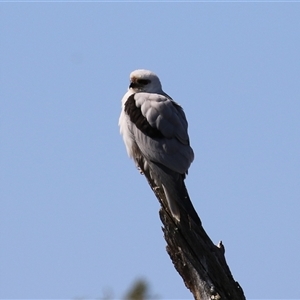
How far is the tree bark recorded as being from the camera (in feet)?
20.8

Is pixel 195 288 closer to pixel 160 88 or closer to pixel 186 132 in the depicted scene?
pixel 186 132

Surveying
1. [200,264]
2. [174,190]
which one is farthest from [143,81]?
[200,264]

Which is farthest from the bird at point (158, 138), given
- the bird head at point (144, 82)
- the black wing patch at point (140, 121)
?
the bird head at point (144, 82)

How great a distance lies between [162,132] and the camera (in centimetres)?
849

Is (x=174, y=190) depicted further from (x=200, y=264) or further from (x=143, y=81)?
(x=143, y=81)

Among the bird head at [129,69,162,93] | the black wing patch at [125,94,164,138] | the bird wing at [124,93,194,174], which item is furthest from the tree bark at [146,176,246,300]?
the bird head at [129,69,162,93]

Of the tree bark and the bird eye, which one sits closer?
the tree bark

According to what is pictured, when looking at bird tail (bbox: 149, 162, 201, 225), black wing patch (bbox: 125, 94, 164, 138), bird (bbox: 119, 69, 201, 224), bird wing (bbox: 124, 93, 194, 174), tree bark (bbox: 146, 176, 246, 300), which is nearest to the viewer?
tree bark (bbox: 146, 176, 246, 300)

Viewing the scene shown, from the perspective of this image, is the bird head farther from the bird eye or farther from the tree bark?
the tree bark

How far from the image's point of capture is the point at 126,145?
894 centimetres

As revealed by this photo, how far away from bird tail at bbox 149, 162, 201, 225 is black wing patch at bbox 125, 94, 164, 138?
0.32 m

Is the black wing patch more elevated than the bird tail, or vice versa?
the black wing patch

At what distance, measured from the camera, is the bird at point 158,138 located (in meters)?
8.20

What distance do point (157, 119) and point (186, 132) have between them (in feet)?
1.13
